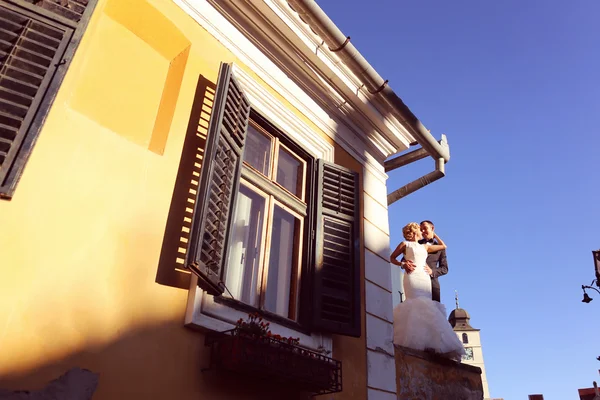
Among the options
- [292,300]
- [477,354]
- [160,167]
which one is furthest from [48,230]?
[477,354]

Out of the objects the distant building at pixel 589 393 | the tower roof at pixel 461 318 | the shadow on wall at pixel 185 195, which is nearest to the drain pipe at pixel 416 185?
the shadow on wall at pixel 185 195

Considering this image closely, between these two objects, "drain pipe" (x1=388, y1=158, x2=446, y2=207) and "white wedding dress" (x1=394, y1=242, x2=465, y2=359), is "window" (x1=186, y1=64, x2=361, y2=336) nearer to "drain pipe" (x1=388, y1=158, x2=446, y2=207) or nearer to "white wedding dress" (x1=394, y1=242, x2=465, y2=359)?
"white wedding dress" (x1=394, y1=242, x2=465, y2=359)

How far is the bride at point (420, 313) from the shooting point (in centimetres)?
545

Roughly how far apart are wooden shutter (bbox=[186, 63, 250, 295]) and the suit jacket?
3180 mm

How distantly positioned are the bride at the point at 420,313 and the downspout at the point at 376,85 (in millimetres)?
744

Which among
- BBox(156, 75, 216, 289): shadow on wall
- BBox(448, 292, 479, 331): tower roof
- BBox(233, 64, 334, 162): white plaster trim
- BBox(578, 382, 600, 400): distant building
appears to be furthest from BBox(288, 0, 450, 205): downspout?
BBox(448, 292, 479, 331): tower roof

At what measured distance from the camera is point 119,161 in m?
3.28

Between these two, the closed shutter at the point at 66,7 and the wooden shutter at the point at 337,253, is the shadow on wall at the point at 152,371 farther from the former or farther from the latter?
the closed shutter at the point at 66,7

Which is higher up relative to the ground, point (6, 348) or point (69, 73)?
point (69, 73)

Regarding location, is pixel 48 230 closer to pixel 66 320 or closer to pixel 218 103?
pixel 66 320

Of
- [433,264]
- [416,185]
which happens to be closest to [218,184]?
[433,264]

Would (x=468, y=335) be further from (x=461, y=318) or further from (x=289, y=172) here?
(x=289, y=172)

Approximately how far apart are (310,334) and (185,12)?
8.84 ft

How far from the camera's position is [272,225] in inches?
174
